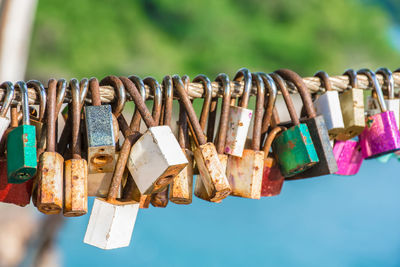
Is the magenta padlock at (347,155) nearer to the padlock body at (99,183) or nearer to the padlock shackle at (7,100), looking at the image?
→ the padlock body at (99,183)

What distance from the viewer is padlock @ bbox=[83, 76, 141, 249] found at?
1.89 feet

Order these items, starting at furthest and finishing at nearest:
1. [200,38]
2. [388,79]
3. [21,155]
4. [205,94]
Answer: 1. [200,38]
2. [388,79]
3. [205,94]
4. [21,155]

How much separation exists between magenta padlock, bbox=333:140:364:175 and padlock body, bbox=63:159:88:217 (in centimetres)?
39

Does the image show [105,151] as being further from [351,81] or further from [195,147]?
[351,81]

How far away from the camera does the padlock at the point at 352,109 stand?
71cm

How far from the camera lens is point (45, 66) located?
7.03 meters

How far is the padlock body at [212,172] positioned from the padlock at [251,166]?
6cm

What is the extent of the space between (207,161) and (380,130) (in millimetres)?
292

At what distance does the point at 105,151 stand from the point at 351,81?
371 mm

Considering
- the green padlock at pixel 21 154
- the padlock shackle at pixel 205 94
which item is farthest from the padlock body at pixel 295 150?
the green padlock at pixel 21 154

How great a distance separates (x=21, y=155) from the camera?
1.73ft

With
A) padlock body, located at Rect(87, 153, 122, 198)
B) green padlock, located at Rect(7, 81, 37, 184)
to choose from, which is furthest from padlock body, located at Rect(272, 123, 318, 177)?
green padlock, located at Rect(7, 81, 37, 184)

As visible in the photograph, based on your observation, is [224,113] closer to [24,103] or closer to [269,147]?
[269,147]

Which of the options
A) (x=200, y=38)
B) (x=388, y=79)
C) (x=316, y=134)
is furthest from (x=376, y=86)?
(x=200, y=38)
